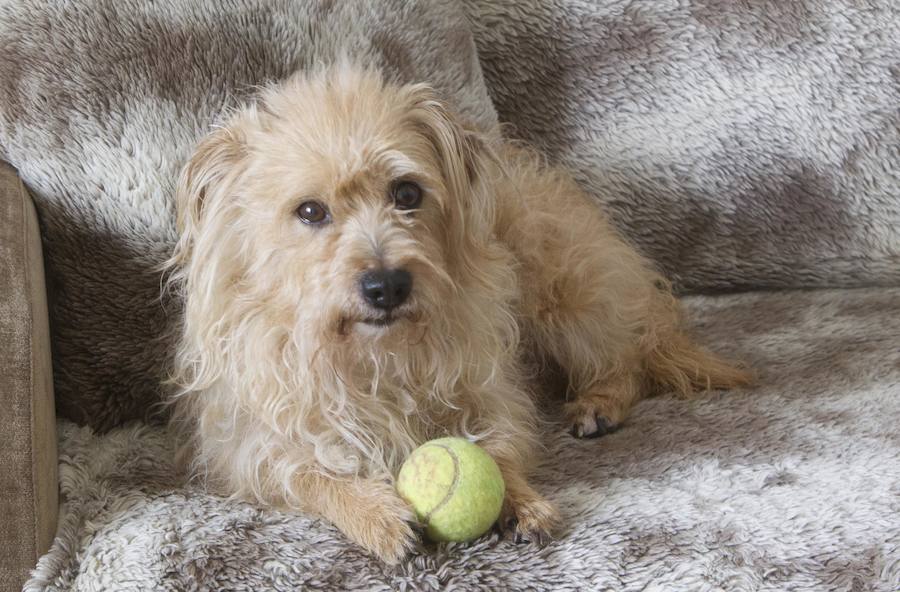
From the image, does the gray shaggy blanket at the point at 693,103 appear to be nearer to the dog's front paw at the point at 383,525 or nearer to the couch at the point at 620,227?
the couch at the point at 620,227

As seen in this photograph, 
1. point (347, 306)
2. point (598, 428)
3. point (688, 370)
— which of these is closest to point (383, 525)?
point (347, 306)

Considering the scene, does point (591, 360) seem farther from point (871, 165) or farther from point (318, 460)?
point (871, 165)

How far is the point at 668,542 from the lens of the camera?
60.1 inches

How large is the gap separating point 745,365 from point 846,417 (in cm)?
37

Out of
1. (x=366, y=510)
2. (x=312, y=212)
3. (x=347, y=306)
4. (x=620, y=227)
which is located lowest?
(x=366, y=510)

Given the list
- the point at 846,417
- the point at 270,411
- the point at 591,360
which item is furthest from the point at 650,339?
the point at 270,411

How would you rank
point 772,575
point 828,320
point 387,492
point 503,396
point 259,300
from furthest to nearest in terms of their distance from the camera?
1. point 828,320
2. point 503,396
3. point 259,300
4. point 387,492
5. point 772,575

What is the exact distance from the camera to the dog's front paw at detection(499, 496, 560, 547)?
1.56m

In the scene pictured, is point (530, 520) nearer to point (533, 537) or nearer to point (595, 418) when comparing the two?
point (533, 537)

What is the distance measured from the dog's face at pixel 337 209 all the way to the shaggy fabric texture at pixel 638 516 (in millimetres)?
386

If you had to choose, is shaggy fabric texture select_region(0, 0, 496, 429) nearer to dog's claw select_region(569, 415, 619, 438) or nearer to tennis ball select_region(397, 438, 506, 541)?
tennis ball select_region(397, 438, 506, 541)

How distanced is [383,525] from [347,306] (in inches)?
14.2

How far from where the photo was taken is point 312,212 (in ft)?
5.59

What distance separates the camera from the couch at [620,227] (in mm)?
1515
